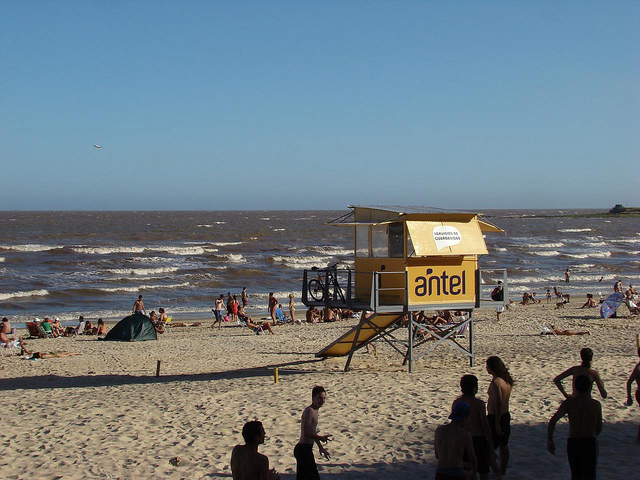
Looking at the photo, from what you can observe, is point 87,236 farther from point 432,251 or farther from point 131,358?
point 432,251

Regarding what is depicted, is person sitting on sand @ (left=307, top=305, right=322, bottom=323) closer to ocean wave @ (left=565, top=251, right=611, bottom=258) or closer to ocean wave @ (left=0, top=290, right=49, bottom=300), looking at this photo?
ocean wave @ (left=0, top=290, right=49, bottom=300)

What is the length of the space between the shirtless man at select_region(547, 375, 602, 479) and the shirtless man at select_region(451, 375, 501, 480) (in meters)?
0.66

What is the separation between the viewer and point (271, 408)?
11297 millimetres

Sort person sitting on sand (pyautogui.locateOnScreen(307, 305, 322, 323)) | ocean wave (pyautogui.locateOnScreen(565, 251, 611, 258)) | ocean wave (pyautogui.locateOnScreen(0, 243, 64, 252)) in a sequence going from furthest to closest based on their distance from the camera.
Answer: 1. ocean wave (pyautogui.locateOnScreen(565, 251, 611, 258))
2. ocean wave (pyautogui.locateOnScreen(0, 243, 64, 252))
3. person sitting on sand (pyautogui.locateOnScreen(307, 305, 322, 323))

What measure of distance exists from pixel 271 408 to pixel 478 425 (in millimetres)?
5495

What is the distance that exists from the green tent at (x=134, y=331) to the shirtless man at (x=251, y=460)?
1804 centimetres

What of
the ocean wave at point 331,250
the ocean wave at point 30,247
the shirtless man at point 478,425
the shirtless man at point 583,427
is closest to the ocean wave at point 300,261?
the ocean wave at point 331,250

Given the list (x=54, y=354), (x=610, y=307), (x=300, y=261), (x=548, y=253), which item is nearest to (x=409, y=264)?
(x=54, y=354)

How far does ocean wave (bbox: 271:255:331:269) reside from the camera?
54344 mm

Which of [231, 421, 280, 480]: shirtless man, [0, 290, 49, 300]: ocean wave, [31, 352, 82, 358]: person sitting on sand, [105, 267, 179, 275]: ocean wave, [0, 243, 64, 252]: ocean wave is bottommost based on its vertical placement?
[0, 290, 49, 300]: ocean wave

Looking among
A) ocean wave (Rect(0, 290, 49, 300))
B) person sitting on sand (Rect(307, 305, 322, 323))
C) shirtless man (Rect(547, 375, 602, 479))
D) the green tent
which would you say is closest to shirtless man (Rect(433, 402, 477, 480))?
shirtless man (Rect(547, 375, 602, 479))

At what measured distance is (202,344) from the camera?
21734mm

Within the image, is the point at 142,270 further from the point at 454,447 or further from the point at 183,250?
the point at 454,447

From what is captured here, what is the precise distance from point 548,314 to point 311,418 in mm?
22931
